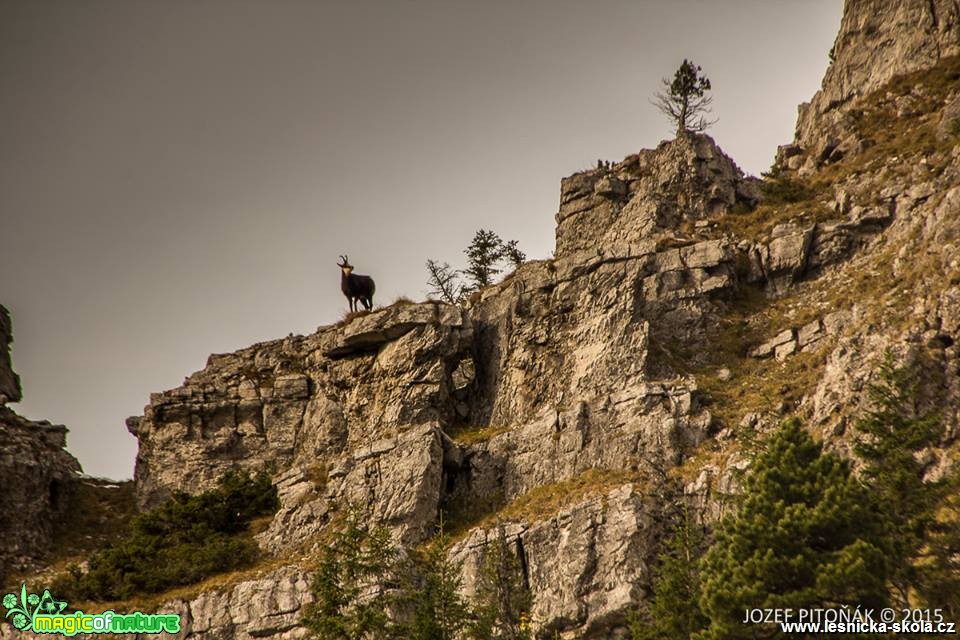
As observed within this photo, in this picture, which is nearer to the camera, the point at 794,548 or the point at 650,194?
the point at 794,548

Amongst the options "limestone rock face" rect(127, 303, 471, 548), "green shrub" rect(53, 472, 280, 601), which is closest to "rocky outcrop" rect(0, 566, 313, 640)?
"green shrub" rect(53, 472, 280, 601)

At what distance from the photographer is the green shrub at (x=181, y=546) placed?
164ft

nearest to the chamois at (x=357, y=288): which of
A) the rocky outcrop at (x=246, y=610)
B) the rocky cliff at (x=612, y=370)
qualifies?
the rocky cliff at (x=612, y=370)

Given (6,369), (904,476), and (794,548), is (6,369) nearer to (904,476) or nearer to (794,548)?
(794,548)

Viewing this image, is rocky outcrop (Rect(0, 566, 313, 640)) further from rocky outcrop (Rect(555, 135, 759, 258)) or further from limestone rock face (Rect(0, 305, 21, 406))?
rocky outcrop (Rect(555, 135, 759, 258))

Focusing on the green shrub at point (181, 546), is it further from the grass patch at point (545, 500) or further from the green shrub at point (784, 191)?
the green shrub at point (784, 191)

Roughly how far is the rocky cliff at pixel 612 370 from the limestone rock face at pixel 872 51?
286 mm

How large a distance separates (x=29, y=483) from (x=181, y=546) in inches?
408

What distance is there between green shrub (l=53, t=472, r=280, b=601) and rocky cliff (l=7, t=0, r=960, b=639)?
1680 mm

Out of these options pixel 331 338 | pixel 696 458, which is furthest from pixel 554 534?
pixel 331 338

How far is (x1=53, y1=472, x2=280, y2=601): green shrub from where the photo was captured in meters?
49.9

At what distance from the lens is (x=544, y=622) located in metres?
42.2

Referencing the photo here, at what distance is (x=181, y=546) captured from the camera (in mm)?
51875

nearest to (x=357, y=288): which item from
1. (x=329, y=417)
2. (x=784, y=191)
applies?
(x=329, y=417)
